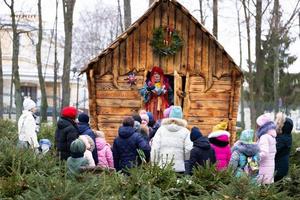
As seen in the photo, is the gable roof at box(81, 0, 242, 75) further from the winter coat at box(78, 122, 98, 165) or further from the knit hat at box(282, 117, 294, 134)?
the knit hat at box(282, 117, 294, 134)

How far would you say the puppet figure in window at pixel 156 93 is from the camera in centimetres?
1516

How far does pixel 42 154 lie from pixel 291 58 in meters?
42.8

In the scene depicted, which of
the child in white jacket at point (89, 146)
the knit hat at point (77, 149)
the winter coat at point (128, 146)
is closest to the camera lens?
the knit hat at point (77, 149)

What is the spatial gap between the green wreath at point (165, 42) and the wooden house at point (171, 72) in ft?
0.39

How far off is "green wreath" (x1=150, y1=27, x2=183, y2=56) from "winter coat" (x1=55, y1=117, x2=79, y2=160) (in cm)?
588

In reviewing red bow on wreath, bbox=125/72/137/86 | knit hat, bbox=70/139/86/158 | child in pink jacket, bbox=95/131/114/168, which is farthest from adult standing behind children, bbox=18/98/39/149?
knit hat, bbox=70/139/86/158

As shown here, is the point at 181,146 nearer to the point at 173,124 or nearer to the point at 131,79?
the point at 173,124

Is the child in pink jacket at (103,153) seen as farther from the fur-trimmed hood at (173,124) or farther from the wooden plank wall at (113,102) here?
the wooden plank wall at (113,102)

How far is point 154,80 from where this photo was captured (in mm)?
15344

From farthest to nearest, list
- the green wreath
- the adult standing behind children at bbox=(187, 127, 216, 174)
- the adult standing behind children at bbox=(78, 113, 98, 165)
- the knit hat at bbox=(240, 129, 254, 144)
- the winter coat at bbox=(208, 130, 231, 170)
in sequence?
1. the green wreath
2. the adult standing behind children at bbox=(78, 113, 98, 165)
3. the winter coat at bbox=(208, 130, 231, 170)
4. the knit hat at bbox=(240, 129, 254, 144)
5. the adult standing behind children at bbox=(187, 127, 216, 174)

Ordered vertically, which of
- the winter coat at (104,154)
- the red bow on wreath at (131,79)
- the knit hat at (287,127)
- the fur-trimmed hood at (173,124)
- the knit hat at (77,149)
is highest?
the red bow on wreath at (131,79)

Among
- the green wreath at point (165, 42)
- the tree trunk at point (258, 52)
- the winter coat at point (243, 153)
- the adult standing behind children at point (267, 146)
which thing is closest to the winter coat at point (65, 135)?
the winter coat at point (243, 153)

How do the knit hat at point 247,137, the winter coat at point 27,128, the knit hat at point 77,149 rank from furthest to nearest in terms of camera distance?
the winter coat at point 27,128 < the knit hat at point 247,137 < the knit hat at point 77,149

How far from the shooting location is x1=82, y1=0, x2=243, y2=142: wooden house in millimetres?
15234
